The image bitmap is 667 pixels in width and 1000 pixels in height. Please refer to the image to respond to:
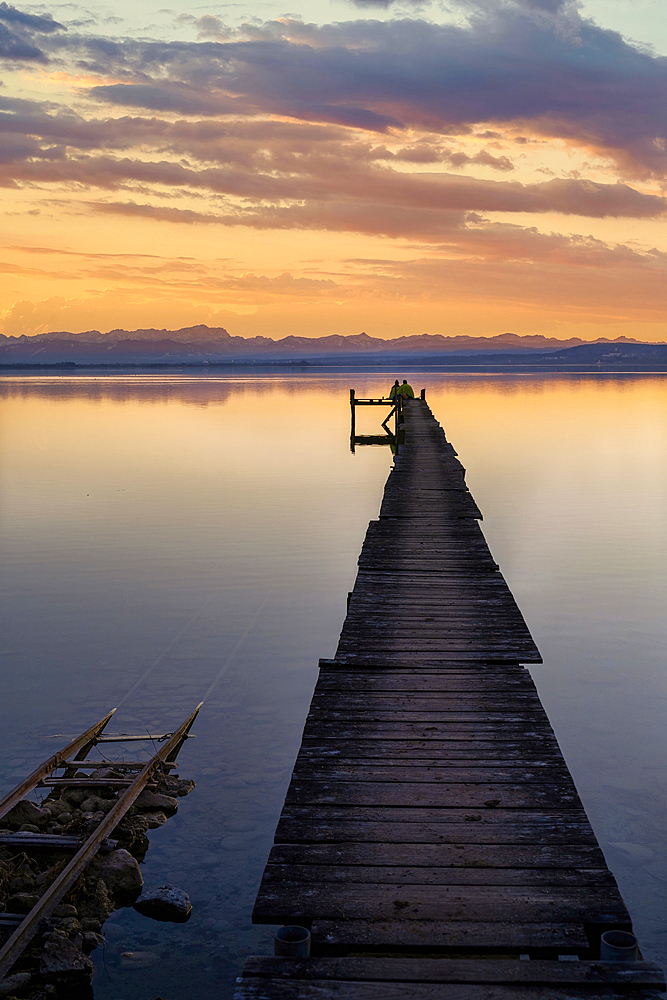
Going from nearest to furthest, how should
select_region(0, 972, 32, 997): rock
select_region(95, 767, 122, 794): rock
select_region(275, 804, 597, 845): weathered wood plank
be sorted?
select_region(275, 804, 597, 845): weathered wood plank → select_region(0, 972, 32, 997): rock → select_region(95, 767, 122, 794): rock

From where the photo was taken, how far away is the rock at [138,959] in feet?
21.1

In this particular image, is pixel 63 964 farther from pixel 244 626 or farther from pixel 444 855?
pixel 244 626

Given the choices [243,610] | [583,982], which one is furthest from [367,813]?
[243,610]

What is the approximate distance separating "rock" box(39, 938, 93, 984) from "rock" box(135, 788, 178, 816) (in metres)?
2.26

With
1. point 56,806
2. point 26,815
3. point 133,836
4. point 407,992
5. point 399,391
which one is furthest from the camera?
point 399,391

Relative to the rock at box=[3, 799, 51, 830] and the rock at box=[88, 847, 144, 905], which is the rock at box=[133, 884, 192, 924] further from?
the rock at box=[3, 799, 51, 830]

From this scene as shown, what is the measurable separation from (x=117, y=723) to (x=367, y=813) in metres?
5.74

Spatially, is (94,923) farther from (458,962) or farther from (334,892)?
(458,962)

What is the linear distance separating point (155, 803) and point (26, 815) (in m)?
1.28

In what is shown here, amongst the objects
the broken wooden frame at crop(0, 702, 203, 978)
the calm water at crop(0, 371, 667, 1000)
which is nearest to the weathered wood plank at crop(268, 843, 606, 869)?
the calm water at crop(0, 371, 667, 1000)

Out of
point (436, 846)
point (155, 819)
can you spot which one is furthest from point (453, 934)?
point (155, 819)

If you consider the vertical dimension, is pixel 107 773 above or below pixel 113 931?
above

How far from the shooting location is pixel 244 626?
1510 cm

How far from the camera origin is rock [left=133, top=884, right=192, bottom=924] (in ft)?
22.9
